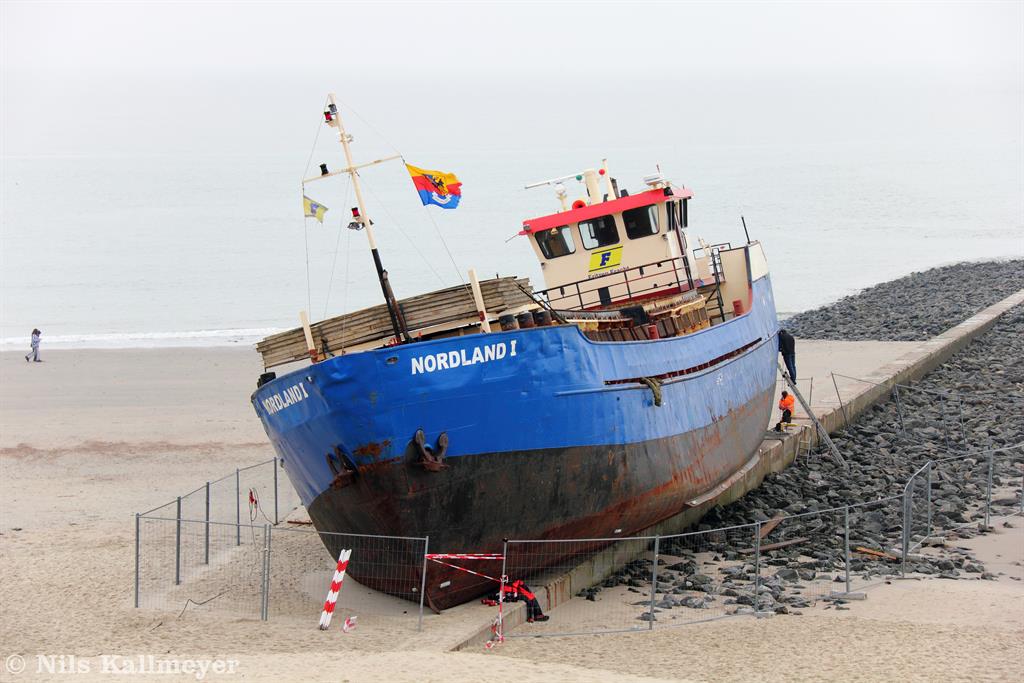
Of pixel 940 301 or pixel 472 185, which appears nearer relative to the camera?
pixel 940 301

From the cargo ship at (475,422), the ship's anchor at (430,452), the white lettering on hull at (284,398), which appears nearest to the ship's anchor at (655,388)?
the cargo ship at (475,422)

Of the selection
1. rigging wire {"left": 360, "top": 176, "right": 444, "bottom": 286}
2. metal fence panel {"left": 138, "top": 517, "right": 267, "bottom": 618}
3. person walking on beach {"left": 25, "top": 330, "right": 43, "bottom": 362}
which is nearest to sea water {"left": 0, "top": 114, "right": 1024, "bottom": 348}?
rigging wire {"left": 360, "top": 176, "right": 444, "bottom": 286}

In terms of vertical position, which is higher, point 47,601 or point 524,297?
point 524,297

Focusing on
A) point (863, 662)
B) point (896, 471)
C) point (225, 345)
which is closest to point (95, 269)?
point (225, 345)

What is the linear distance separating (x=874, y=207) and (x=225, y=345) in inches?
3806

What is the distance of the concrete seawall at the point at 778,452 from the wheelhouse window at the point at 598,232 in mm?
4688

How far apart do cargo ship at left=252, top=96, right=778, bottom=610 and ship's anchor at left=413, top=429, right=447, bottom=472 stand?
17 mm

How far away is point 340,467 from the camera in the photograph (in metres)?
13.9

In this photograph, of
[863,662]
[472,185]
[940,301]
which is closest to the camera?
[863,662]

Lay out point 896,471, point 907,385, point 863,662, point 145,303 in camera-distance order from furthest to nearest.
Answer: point 145,303 < point 907,385 < point 896,471 < point 863,662

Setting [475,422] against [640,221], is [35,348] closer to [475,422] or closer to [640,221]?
[640,221]

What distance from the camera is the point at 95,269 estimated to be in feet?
297

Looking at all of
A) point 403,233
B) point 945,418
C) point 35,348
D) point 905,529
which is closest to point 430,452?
point 905,529

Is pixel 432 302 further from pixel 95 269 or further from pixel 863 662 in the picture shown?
pixel 95 269
